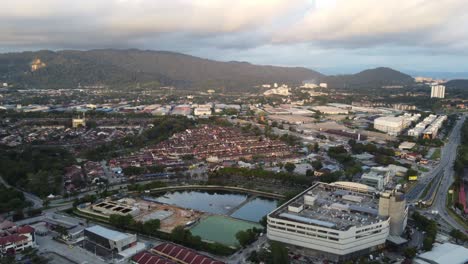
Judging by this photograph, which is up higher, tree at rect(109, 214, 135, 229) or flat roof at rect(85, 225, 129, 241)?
flat roof at rect(85, 225, 129, 241)

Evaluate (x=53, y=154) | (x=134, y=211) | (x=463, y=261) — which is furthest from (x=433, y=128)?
(x=53, y=154)

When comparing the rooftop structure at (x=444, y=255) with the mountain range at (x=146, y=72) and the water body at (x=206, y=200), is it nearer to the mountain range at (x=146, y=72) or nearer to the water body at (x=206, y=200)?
the water body at (x=206, y=200)

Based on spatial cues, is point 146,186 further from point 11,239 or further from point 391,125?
point 391,125

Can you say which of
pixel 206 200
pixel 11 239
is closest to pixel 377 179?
pixel 206 200

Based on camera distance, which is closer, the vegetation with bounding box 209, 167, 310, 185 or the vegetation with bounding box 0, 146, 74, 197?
the vegetation with bounding box 0, 146, 74, 197

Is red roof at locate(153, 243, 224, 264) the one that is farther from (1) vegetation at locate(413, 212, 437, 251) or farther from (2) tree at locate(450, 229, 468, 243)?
(2) tree at locate(450, 229, 468, 243)

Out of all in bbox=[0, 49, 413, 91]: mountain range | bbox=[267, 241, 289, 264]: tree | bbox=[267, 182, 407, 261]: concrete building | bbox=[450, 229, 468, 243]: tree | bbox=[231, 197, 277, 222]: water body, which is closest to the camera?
bbox=[267, 241, 289, 264]: tree

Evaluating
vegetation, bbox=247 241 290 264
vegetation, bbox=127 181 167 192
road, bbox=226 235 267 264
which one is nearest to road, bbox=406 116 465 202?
road, bbox=226 235 267 264

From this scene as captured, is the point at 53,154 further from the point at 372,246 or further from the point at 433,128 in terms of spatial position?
the point at 433,128
